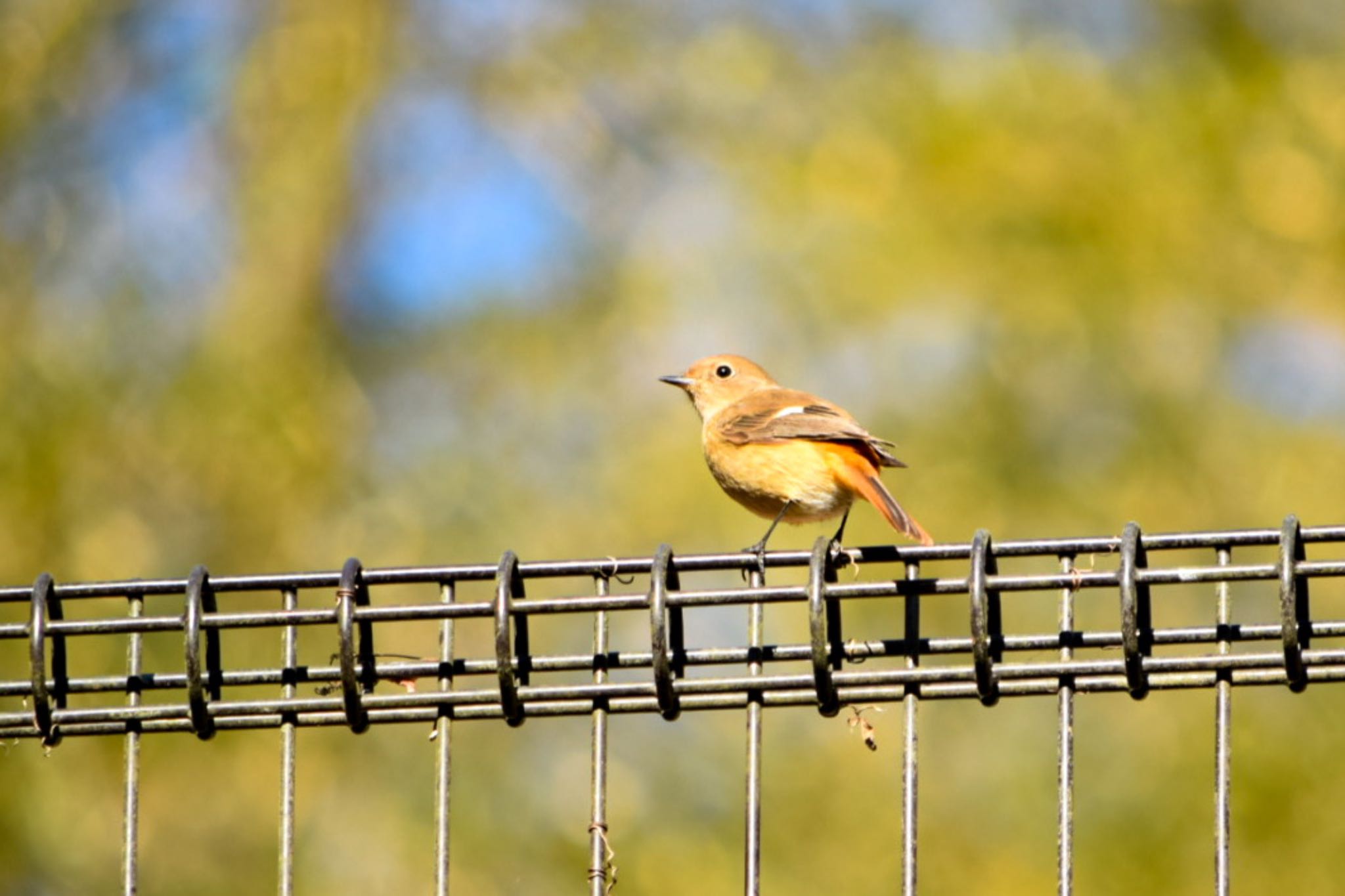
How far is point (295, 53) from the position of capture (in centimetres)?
1047

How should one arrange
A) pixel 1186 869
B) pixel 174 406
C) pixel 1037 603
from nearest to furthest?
pixel 1186 869
pixel 1037 603
pixel 174 406

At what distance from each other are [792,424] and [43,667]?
10.3 feet

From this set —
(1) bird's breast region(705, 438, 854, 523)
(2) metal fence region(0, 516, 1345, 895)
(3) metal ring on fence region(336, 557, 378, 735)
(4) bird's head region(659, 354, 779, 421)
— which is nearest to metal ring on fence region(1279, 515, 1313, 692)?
(2) metal fence region(0, 516, 1345, 895)

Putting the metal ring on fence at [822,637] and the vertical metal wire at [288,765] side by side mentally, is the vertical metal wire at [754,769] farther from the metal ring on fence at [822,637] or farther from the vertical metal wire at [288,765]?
the vertical metal wire at [288,765]

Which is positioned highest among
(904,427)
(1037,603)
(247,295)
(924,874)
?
(247,295)

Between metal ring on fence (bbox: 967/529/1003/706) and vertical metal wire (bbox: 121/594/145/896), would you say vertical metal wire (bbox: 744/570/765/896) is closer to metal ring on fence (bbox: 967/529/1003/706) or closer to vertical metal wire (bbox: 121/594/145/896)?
metal ring on fence (bbox: 967/529/1003/706)

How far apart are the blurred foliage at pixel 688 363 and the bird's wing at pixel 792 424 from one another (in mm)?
1659

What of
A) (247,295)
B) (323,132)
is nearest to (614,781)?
(247,295)

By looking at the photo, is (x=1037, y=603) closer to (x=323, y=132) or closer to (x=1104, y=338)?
(x=1104, y=338)

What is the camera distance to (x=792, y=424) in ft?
16.7

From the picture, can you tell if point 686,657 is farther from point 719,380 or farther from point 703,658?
point 719,380

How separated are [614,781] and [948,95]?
160 inches

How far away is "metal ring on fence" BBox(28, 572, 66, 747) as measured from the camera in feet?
7.03

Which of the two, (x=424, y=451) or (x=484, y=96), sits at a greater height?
(x=484, y=96)
